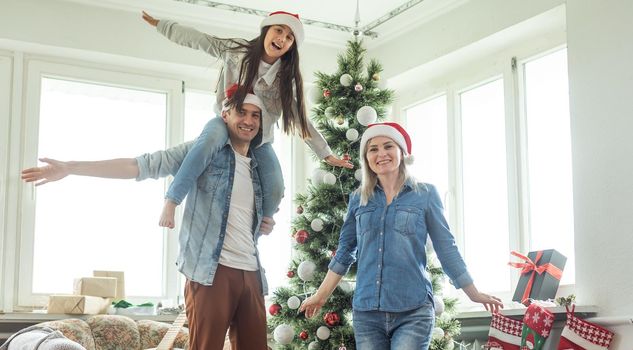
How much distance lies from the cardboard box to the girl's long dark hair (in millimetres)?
2384

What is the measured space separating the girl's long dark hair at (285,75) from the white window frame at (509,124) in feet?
7.08

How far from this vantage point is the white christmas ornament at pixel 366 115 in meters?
3.96

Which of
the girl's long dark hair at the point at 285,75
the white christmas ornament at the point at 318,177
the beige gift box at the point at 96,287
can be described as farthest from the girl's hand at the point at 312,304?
the beige gift box at the point at 96,287

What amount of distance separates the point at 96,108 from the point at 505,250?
2.70 metres

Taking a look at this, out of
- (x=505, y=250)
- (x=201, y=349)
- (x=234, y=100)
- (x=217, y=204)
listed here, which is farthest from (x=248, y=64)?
(x=505, y=250)

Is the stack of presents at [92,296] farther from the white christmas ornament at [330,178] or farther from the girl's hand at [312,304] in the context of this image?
the girl's hand at [312,304]

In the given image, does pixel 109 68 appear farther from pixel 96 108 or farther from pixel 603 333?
pixel 603 333

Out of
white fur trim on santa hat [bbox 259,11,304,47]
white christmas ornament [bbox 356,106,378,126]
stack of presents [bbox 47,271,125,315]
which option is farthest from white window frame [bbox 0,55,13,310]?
white fur trim on santa hat [bbox 259,11,304,47]

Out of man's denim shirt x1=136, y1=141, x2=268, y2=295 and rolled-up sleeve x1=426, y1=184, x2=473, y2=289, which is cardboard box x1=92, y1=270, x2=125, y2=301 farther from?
rolled-up sleeve x1=426, y1=184, x2=473, y2=289

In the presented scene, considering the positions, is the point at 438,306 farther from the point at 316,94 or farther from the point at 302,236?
the point at 316,94

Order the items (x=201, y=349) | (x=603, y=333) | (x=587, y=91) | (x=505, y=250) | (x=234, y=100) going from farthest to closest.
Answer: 1. (x=505, y=250)
2. (x=587, y=91)
3. (x=603, y=333)
4. (x=234, y=100)
5. (x=201, y=349)

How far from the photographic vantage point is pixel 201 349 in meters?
2.61

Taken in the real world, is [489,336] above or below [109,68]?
below

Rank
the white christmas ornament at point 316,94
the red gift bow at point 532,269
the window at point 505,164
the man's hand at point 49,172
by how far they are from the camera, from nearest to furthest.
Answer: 1. the man's hand at point 49,172
2. the white christmas ornament at point 316,94
3. the red gift bow at point 532,269
4. the window at point 505,164
